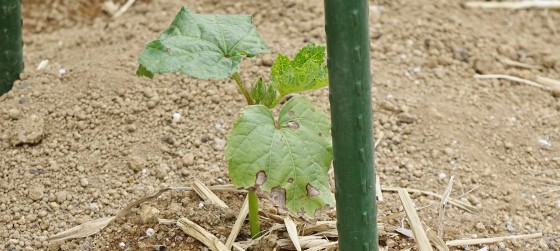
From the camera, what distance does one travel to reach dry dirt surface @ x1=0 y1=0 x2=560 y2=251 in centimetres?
264

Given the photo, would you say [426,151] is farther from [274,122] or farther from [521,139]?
[274,122]

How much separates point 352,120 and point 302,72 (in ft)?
1.00

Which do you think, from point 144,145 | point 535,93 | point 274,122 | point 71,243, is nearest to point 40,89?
point 144,145

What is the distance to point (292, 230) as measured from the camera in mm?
2475

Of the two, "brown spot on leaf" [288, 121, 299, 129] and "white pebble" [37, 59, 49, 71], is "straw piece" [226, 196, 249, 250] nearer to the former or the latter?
"brown spot on leaf" [288, 121, 299, 129]

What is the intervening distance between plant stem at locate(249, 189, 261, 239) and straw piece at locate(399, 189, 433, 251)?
41cm

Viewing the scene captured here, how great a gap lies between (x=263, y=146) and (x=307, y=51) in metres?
0.28

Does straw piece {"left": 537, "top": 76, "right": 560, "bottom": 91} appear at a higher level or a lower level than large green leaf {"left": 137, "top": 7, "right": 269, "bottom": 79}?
lower

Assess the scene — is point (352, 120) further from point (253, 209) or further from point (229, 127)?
point (229, 127)

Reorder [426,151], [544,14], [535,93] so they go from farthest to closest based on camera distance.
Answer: [544,14], [535,93], [426,151]

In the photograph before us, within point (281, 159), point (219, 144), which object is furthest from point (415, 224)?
point (219, 144)

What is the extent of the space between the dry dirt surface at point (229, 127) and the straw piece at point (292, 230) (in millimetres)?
86

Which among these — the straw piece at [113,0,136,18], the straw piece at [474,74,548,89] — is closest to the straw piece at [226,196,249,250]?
the straw piece at [474,74,548,89]

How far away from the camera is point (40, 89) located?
304 cm
